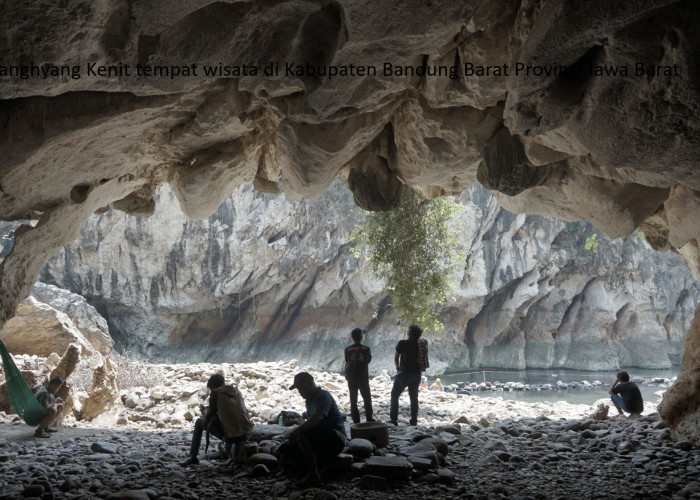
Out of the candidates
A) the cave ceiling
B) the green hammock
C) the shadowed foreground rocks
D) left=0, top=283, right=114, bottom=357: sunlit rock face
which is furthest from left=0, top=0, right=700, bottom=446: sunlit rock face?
left=0, top=283, right=114, bottom=357: sunlit rock face

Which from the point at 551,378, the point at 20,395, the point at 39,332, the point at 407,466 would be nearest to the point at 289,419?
the point at 407,466

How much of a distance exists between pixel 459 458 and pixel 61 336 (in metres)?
9.61

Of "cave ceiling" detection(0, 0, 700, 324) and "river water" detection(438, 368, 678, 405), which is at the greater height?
"cave ceiling" detection(0, 0, 700, 324)

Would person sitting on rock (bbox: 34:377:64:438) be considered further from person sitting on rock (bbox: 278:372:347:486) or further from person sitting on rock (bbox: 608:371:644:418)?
person sitting on rock (bbox: 608:371:644:418)

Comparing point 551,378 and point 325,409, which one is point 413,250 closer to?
point 325,409

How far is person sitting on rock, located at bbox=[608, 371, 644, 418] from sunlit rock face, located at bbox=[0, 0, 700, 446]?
205 cm

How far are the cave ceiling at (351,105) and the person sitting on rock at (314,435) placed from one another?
220cm

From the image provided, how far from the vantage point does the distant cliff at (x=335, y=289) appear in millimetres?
21781

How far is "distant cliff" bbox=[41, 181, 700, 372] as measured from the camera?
21.8m

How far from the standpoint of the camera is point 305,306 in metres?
25.3

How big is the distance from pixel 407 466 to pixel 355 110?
285cm

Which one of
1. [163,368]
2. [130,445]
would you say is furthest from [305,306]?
[130,445]

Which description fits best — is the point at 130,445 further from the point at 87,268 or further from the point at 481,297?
the point at 481,297

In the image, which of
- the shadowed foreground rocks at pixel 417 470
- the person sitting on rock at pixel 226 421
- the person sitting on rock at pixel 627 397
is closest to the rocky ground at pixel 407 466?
the shadowed foreground rocks at pixel 417 470
